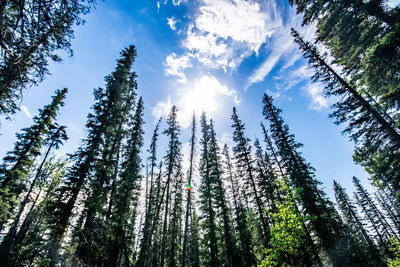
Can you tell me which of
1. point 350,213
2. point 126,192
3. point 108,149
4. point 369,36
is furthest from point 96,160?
point 350,213

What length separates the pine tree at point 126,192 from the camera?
12094mm

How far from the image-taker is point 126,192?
13.9m

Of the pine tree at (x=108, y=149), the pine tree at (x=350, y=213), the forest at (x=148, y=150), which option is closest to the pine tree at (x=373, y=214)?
the pine tree at (x=350, y=213)

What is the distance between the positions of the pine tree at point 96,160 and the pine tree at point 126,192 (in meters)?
2.34

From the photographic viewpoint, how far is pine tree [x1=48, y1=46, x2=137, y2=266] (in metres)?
7.64

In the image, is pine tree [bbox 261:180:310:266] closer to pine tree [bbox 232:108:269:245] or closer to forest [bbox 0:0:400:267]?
forest [bbox 0:0:400:267]

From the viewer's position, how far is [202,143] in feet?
73.0

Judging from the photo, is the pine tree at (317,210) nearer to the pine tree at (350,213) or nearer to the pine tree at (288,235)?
the pine tree at (288,235)

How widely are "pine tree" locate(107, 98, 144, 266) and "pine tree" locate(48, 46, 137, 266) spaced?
234cm

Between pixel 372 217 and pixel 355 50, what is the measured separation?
43.4m

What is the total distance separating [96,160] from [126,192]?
5827mm

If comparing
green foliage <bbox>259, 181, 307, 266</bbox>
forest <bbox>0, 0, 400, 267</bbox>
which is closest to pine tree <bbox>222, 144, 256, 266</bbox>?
forest <bbox>0, 0, 400, 267</bbox>

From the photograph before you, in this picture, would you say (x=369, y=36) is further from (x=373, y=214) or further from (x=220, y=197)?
(x=373, y=214)

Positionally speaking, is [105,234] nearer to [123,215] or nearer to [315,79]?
[123,215]
